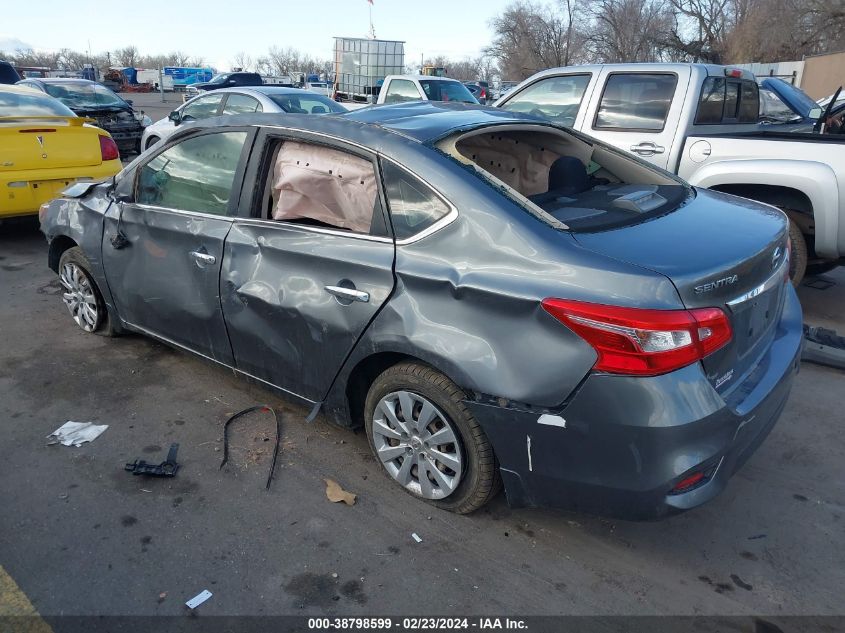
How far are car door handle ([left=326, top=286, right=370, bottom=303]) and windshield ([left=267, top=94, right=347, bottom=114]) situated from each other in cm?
732

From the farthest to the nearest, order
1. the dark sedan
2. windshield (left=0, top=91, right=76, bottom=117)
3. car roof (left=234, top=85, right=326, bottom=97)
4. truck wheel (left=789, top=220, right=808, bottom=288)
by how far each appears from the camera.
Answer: the dark sedan → car roof (left=234, top=85, right=326, bottom=97) → windshield (left=0, top=91, right=76, bottom=117) → truck wheel (left=789, top=220, right=808, bottom=288)

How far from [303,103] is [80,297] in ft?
20.6

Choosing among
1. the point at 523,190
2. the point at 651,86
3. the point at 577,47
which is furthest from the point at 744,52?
the point at 523,190

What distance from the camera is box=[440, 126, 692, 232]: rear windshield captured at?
3.17 m

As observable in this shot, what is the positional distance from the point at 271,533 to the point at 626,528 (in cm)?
161

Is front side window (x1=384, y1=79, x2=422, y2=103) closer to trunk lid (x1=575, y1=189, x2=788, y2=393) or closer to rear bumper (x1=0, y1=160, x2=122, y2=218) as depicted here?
rear bumper (x1=0, y1=160, x2=122, y2=218)

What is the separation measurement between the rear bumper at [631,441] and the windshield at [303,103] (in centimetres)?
812

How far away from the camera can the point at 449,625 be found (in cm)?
246

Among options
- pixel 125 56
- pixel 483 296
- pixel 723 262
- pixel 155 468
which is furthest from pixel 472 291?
pixel 125 56

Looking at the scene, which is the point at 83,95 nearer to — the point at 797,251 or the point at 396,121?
the point at 396,121

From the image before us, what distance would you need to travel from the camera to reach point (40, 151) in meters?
6.90

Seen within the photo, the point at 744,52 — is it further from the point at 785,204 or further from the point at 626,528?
the point at 626,528


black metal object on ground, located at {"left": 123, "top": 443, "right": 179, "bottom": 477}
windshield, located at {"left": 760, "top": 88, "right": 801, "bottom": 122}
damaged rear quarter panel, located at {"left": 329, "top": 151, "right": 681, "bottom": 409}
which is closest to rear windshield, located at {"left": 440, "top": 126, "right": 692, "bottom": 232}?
damaged rear quarter panel, located at {"left": 329, "top": 151, "right": 681, "bottom": 409}

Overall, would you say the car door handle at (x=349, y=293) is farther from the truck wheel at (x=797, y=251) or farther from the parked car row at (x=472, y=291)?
the truck wheel at (x=797, y=251)
